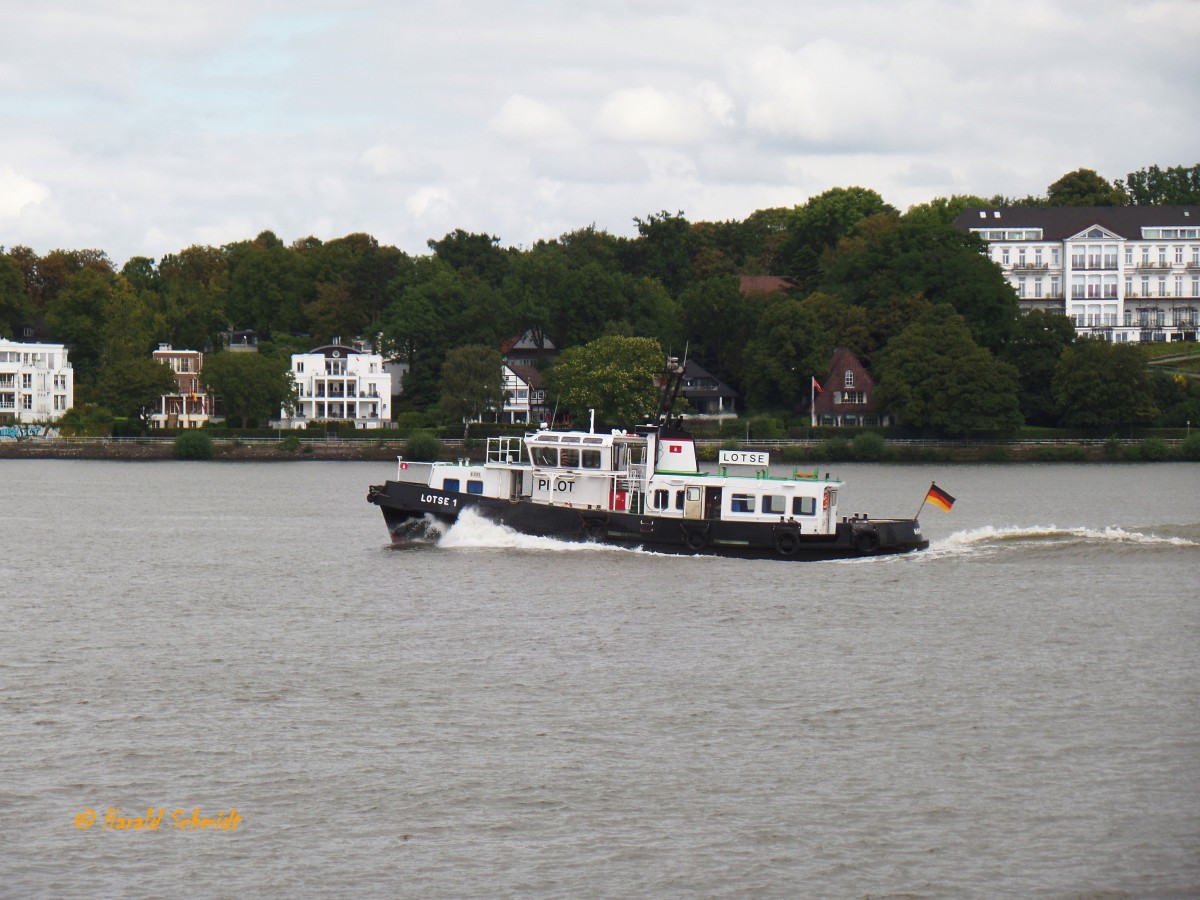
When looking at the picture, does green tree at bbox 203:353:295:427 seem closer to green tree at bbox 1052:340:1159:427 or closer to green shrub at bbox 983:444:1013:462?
green shrub at bbox 983:444:1013:462

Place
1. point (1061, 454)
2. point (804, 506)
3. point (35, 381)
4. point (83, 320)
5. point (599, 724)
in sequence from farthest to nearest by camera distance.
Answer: point (83, 320)
point (35, 381)
point (1061, 454)
point (804, 506)
point (599, 724)

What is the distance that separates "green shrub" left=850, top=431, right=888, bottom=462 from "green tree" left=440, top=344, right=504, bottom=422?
28.2 m

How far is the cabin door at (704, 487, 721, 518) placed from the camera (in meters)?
47.0

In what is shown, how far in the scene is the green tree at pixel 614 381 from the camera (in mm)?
108375

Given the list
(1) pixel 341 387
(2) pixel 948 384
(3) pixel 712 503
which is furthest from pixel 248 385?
(3) pixel 712 503

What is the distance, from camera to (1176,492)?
79438 mm

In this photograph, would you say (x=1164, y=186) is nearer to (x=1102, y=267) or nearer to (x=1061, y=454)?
(x=1102, y=267)

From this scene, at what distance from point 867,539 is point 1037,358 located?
76.9m

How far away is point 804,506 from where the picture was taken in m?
46.6

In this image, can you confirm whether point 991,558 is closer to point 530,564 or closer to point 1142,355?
point 530,564

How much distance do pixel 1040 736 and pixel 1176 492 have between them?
57.9m

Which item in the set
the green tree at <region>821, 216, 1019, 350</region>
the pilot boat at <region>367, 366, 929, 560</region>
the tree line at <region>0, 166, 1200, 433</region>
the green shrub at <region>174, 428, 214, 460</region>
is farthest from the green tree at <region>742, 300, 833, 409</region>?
the pilot boat at <region>367, 366, 929, 560</region>

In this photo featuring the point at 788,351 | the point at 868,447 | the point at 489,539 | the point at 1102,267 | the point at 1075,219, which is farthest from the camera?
the point at 1075,219

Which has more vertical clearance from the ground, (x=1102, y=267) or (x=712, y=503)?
(x=1102, y=267)
